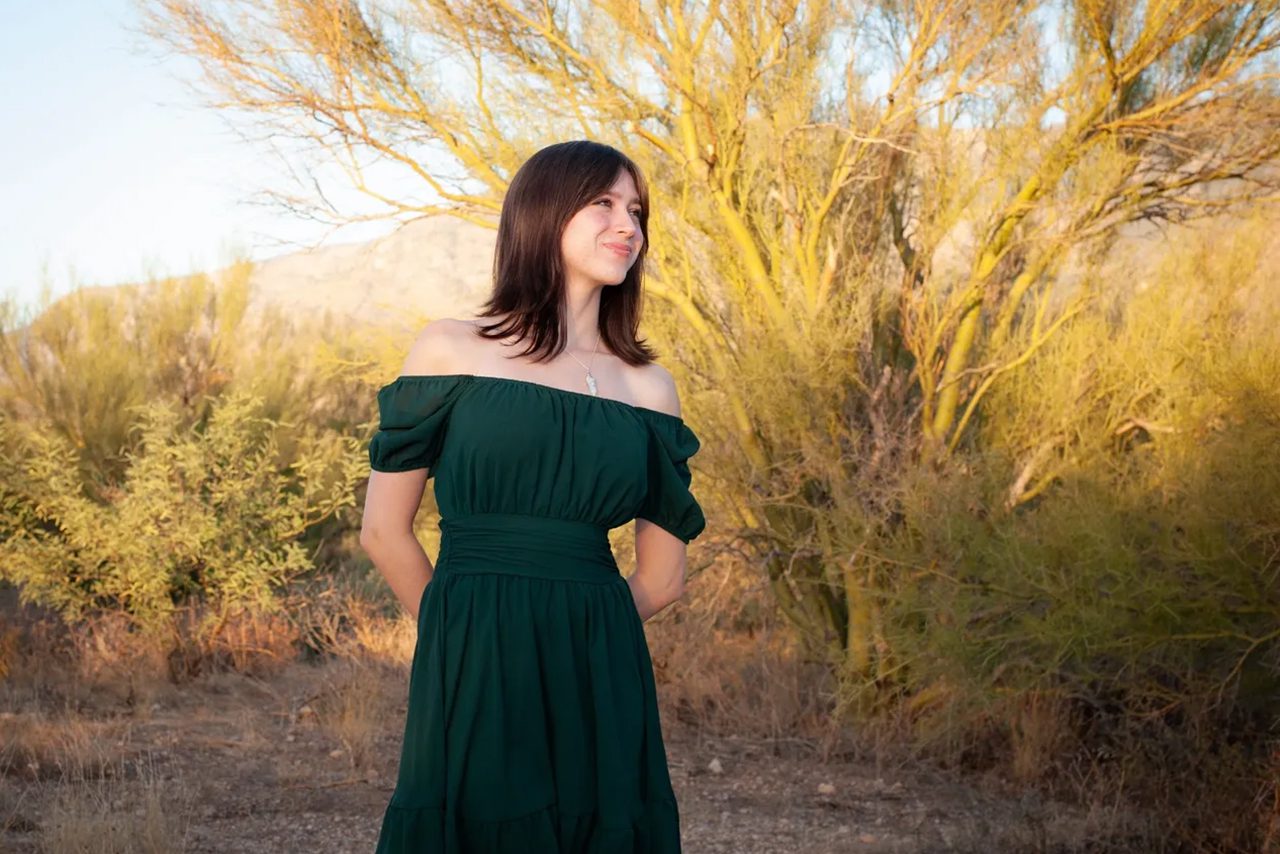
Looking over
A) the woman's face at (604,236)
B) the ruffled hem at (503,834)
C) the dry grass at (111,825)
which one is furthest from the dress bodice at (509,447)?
the dry grass at (111,825)

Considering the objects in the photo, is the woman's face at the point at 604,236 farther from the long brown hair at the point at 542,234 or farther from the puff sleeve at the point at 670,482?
the puff sleeve at the point at 670,482

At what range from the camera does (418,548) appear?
238 cm

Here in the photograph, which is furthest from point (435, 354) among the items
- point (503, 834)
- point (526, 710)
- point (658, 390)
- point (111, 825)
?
point (111, 825)

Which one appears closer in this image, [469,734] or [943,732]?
[469,734]

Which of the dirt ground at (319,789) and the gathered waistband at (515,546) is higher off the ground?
the gathered waistband at (515,546)

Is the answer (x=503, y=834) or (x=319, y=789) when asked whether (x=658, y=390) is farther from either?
(x=319, y=789)

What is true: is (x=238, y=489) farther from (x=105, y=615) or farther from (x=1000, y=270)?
(x=1000, y=270)

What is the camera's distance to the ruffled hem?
6.79 feet

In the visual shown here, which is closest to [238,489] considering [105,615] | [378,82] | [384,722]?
[105,615]

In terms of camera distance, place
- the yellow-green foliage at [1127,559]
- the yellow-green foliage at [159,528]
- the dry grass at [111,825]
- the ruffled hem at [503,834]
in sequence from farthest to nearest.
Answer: the yellow-green foliage at [159,528]
the yellow-green foliage at [1127,559]
the dry grass at [111,825]
the ruffled hem at [503,834]

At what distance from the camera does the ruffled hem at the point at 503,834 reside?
81.5 inches

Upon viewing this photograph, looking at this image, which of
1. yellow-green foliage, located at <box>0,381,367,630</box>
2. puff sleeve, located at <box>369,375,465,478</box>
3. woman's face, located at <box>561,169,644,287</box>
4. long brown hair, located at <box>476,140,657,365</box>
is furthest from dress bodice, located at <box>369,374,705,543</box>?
yellow-green foliage, located at <box>0,381,367,630</box>

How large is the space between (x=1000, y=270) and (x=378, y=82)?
4100 millimetres

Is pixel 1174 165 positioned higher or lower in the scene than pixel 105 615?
higher
